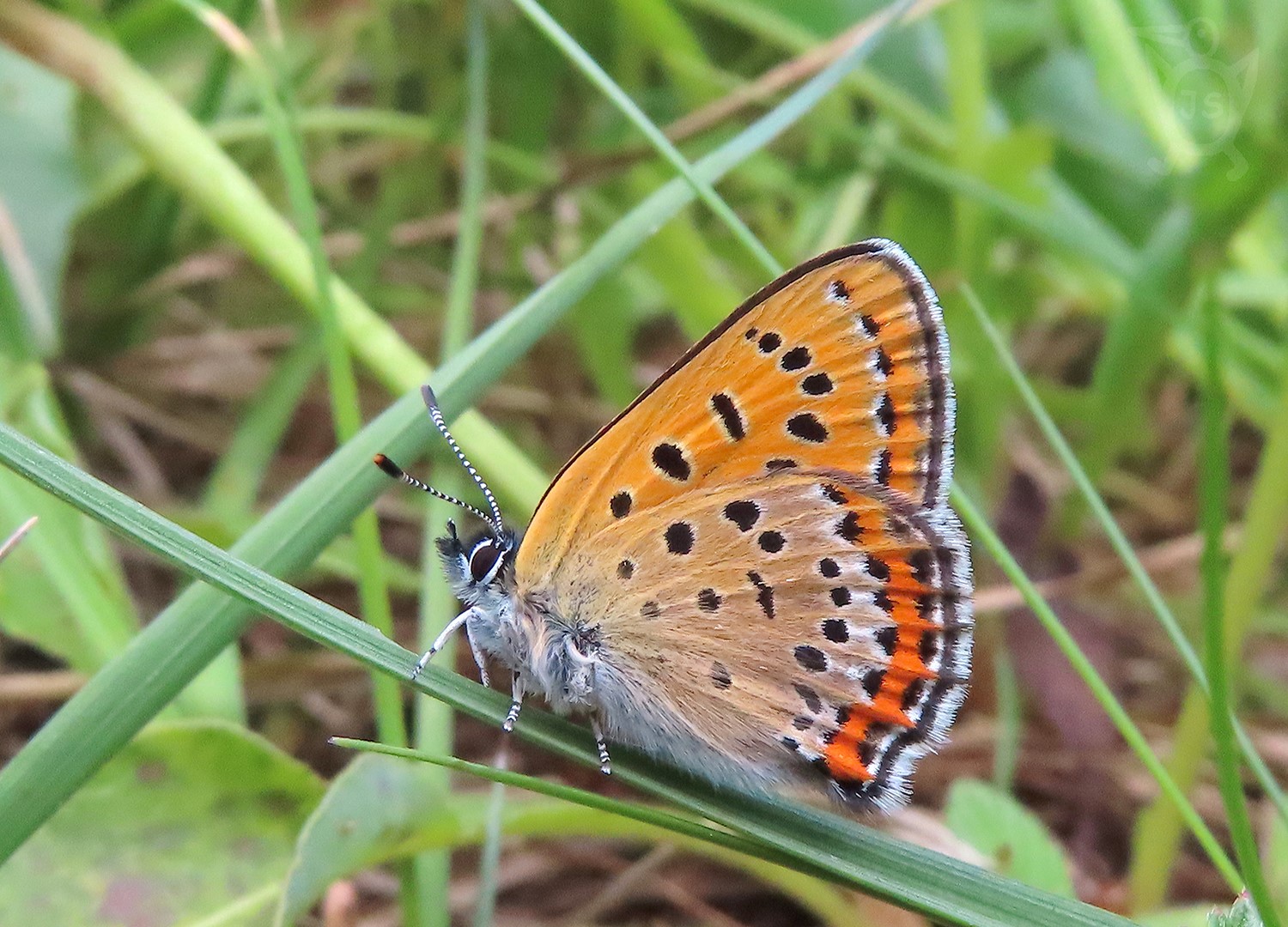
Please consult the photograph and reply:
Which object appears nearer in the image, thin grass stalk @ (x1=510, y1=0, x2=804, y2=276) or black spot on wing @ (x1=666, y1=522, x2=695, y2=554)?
black spot on wing @ (x1=666, y1=522, x2=695, y2=554)

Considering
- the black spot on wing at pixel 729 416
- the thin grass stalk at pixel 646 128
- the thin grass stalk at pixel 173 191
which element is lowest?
the black spot on wing at pixel 729 416

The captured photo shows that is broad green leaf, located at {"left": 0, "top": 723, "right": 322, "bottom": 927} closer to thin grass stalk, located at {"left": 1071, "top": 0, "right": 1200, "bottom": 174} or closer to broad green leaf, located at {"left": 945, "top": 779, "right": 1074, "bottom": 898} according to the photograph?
broad green leaf, located at {"left": 945, "top": 779, "right": 1074, "bottom": 898}

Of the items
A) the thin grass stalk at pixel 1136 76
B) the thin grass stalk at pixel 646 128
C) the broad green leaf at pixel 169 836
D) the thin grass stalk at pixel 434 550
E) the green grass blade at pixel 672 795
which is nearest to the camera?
the green grass blade at pixel 672 795

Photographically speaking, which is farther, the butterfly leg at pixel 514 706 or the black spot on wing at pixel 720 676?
the black spot on wing at pixel 720 676

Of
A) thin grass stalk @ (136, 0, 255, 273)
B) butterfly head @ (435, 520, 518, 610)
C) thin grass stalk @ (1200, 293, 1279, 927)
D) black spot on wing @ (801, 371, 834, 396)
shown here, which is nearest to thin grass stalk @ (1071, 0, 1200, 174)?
thin grass stalk @ (1200, 293, 1279, 927)

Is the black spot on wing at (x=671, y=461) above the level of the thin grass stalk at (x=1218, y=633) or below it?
above

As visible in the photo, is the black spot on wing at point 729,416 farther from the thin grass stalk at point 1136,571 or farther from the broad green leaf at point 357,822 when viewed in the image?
the broad green leaf at point 357,822

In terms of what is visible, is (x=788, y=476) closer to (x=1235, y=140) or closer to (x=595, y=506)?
(x=595, y=506)

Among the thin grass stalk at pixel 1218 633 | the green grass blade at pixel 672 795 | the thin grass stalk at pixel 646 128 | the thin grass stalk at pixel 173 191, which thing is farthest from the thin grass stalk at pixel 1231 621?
the thin grass stalk at pixel 173 191
